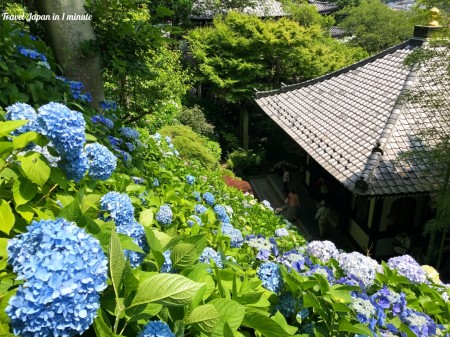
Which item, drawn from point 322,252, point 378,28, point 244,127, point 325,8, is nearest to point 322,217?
point 322,252

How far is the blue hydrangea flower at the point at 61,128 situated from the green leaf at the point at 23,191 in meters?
0.15

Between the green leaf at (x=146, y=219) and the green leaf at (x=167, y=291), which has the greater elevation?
the green leaf at (x=167, y=291)

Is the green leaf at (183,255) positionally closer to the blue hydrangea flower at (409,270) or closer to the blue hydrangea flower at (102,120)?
the blue hydrangea flower at (409,270)

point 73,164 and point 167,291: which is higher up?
point 73,164

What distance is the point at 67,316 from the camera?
771 millimetres

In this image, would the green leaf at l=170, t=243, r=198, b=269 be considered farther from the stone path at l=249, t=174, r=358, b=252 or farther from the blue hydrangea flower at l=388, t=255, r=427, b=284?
the stone path at l=249, t=174, r=358, b=252

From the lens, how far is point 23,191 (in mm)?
1197

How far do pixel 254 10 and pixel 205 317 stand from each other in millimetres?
22789

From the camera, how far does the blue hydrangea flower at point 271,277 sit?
1.52 meters

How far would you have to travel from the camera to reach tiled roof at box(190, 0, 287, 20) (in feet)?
66.8

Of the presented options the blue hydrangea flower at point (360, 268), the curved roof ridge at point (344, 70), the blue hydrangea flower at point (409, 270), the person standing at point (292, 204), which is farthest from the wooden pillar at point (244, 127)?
the blue hydrangea flower at point (360, 268)

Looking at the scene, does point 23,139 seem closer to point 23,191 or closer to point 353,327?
point 23,191

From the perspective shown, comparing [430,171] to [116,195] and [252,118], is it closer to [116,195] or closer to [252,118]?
[116,195]

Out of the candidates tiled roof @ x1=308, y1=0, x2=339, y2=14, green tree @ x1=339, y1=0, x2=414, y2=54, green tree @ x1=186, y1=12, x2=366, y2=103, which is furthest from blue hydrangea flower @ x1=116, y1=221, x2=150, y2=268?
tiled roof @ x1=308, y1=0, x2=339, y2=14
